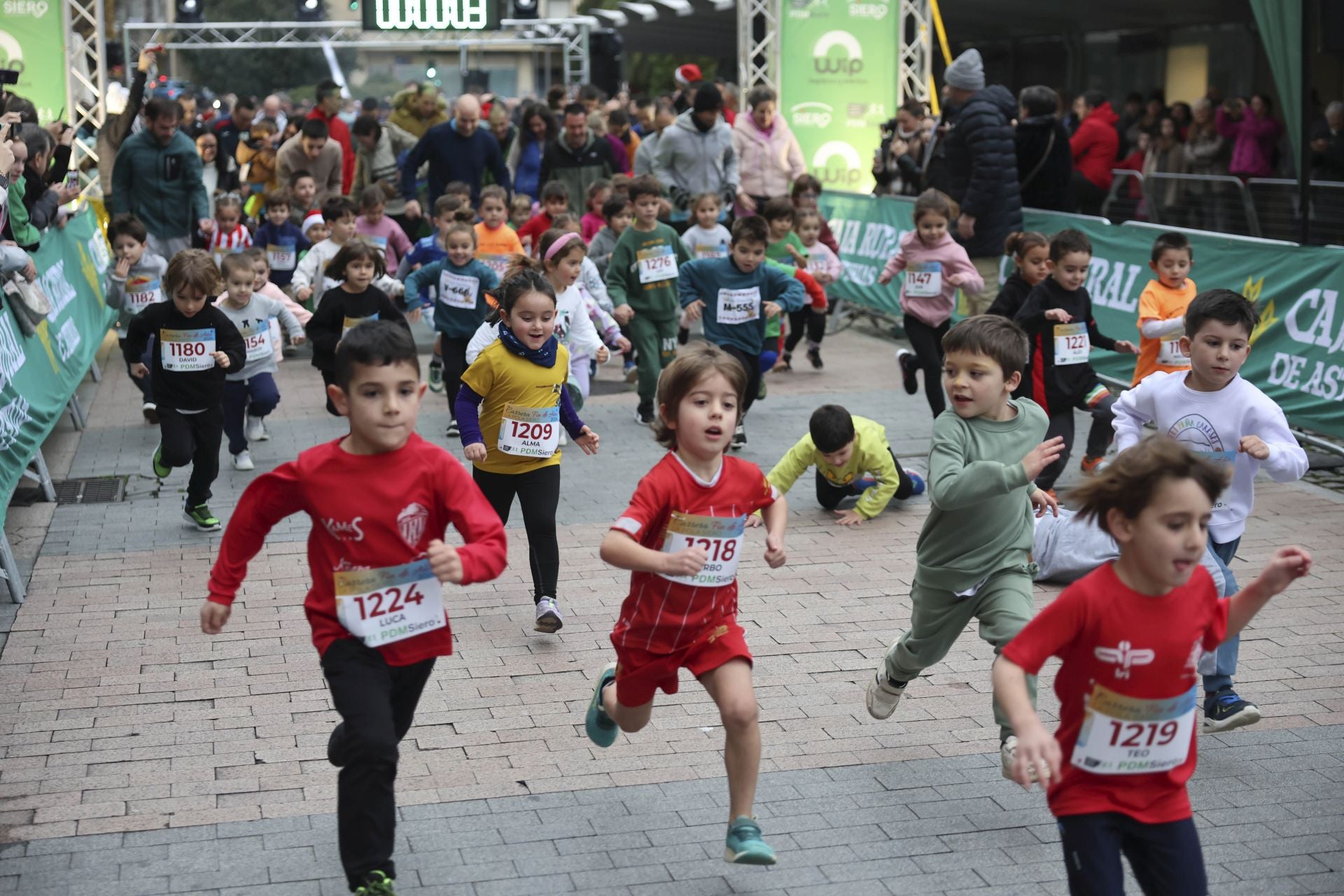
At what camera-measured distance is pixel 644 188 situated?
1122cm

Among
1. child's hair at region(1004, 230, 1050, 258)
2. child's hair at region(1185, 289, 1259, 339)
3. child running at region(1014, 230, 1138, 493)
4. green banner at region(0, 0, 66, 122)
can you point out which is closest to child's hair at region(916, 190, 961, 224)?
child's hair at region(1004, 230, 1050, 258)

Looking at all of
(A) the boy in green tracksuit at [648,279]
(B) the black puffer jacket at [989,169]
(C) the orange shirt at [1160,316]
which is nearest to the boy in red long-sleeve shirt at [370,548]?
(C) the orange shirt at [1160,316]

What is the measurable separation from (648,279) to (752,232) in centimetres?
122

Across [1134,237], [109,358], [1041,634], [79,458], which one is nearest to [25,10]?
[109,358]

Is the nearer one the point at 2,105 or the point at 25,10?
the point at 2,105

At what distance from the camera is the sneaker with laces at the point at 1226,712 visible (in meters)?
5.41

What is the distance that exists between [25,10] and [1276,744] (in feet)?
60.2

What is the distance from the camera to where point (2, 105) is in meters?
10.9

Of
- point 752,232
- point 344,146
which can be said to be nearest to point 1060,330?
point 752,232

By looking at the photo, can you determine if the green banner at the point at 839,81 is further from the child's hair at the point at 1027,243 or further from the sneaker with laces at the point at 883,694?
the sneaker with laces at the point at 883,694

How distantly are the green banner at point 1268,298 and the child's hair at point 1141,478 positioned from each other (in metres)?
6.47

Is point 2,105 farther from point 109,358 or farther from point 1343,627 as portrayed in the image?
point 1343,627

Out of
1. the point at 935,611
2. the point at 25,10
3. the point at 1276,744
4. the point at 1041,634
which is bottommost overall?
the point at 1276,744

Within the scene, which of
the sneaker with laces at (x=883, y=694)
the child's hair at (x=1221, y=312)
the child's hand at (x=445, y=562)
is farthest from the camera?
the sneaker with laces at (x=883, y=694)
